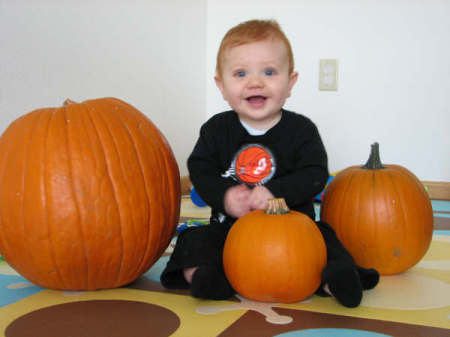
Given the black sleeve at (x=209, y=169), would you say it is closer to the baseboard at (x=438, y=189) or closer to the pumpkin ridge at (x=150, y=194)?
the pumpkin ridge at (x=150, y=194)

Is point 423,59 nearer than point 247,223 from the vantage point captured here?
No

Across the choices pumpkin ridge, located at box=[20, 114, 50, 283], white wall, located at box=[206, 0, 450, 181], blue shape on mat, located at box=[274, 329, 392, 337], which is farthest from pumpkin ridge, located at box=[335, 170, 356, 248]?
white wall, located at box=[206, 0, 450, 181]

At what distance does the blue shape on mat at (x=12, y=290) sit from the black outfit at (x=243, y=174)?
282mm

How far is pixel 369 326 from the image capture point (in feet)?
2.57

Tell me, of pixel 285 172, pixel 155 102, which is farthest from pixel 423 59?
pixel 285 172

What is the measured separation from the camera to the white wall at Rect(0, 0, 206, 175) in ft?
4.75

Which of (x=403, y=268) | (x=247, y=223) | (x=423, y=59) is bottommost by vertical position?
(x=403, y=268)

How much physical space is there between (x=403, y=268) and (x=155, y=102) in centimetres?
150

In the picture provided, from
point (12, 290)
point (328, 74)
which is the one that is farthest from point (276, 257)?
point (328, 74)

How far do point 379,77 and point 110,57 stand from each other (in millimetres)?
1441

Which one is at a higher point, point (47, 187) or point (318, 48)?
point (318, 48)

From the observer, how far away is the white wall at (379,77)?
2.41 meters

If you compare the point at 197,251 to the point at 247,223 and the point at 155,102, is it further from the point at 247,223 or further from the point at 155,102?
the point at 155,102

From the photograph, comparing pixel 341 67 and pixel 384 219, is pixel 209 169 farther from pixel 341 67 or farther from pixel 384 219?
pixel 341 67
